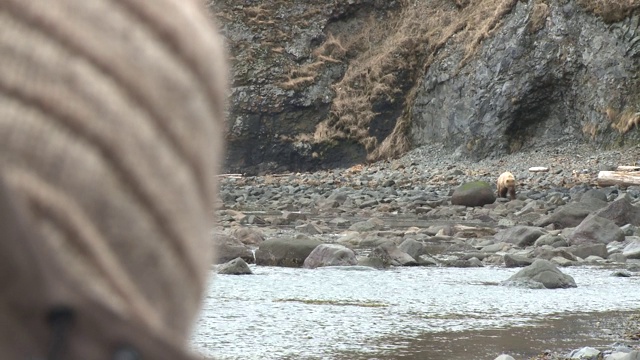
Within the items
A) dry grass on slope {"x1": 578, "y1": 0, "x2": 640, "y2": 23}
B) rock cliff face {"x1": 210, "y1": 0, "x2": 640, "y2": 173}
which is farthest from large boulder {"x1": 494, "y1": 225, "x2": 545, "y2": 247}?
dry grass on slope {"x1": 578, "y1": 0, "x2": 640, "y2": 23}

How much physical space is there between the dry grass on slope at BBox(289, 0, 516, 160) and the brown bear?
40.5 feet

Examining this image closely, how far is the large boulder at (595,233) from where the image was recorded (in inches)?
387

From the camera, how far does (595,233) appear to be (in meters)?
9.93

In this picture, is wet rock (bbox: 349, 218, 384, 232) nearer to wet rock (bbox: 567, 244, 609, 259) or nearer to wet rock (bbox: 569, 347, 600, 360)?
wet rock (bbox: 567, 244, 609, 259)

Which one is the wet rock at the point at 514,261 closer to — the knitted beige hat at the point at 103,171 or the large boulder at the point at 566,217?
the large boulder at the point at 566,217

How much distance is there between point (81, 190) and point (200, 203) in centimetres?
11

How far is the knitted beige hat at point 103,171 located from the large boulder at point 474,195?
52.8 feet

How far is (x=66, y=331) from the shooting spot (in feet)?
1.60

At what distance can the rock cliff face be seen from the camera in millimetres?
24672

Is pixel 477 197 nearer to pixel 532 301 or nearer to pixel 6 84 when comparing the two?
pixel 532 301

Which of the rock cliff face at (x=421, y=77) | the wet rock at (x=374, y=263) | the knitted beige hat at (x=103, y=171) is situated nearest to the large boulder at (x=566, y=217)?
the wet rock at (x=374, y=263)

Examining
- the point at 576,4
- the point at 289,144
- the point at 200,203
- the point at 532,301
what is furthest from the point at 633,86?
the point at 200,203

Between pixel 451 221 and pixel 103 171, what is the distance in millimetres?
13496

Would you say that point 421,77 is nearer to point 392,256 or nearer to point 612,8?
point 612,8
